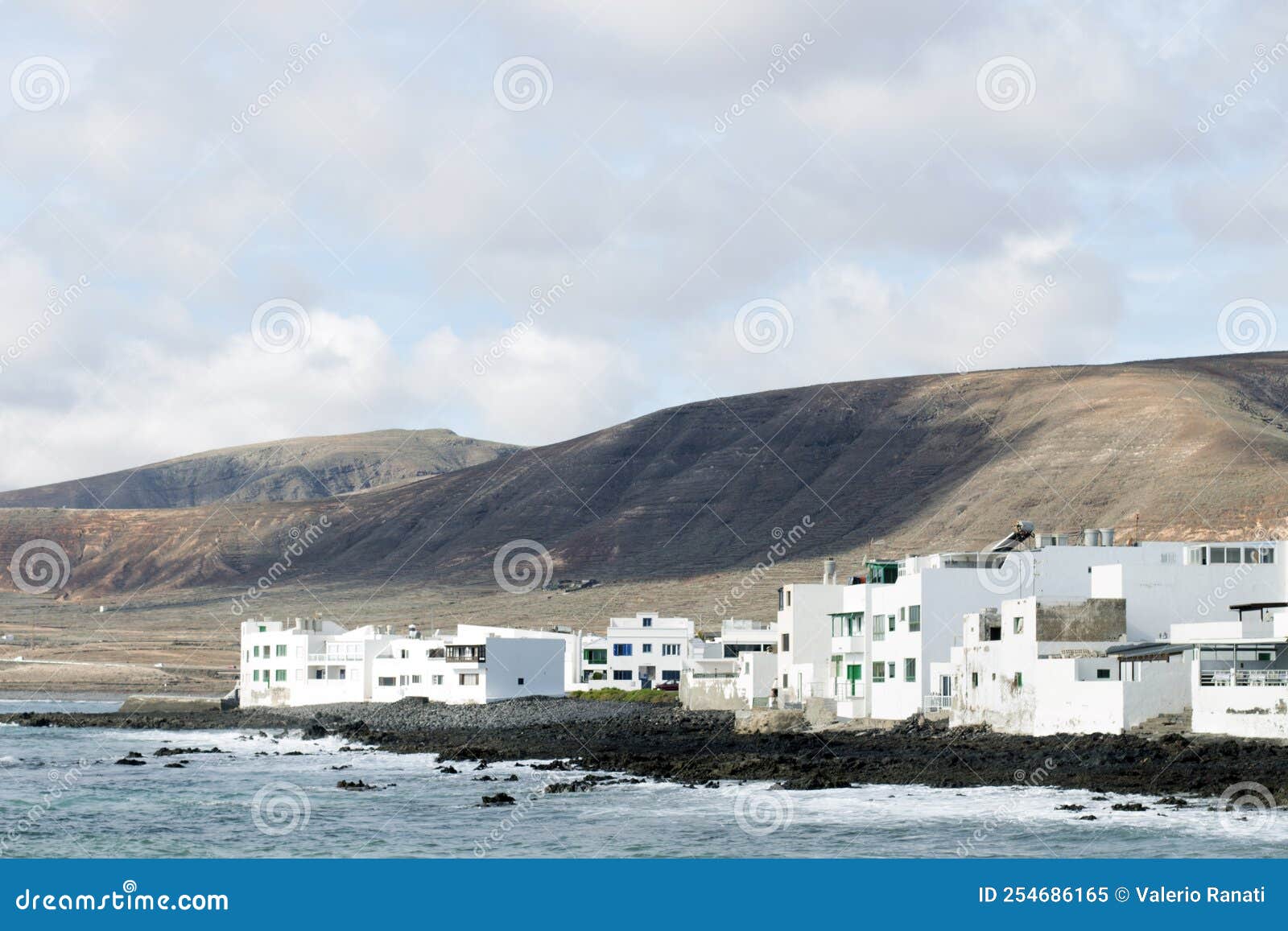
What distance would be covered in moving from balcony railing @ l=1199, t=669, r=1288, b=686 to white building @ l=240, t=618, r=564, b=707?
52470mm

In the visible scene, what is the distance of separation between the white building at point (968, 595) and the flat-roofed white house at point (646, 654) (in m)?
34.0

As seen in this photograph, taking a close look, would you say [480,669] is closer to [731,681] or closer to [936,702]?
[731,681]

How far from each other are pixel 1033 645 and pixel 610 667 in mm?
57093

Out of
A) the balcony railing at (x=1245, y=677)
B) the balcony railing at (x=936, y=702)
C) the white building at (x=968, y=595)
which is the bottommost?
the balcony railing at (x=936, y=702)

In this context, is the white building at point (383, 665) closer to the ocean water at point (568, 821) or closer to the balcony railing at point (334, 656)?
the balcony railing at point (334, 656)

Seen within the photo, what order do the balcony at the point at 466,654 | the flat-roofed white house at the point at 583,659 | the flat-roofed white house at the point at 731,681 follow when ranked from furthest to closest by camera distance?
the flat-roofed white house at the point at 583,659, the balcony at the point at 466,654, the flat-roofed white house at the point at 731,681

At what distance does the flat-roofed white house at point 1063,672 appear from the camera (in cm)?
4938

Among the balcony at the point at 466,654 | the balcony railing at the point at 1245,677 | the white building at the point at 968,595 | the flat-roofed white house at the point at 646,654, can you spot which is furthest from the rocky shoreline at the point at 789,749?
the flat-roofed white house at the point at 646,654

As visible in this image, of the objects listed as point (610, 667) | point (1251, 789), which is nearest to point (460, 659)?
point (610, 667)

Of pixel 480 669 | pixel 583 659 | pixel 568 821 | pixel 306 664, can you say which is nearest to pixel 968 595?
pixel 568 821

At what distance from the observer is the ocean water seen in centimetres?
3469

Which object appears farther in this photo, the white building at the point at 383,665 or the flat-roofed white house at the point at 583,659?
the flat-roofed white house at the point at 583,659

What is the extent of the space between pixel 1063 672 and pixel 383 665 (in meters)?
58.7

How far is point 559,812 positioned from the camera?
141ft
